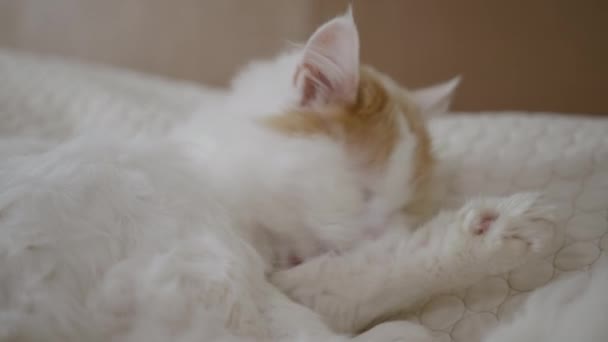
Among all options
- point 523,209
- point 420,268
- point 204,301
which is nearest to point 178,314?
point 204,301

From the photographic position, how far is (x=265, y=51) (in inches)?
87.0

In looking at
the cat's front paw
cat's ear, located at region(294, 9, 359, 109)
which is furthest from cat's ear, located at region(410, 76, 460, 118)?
the cat's front paw

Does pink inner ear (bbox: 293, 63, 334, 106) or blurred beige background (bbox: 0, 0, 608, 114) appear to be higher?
blurred beige background (bbox: 0, 0, 608, 114)

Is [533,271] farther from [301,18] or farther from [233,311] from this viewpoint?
[301,18]

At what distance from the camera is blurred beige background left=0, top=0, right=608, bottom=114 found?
5.68ft

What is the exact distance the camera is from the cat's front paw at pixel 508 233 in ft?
2.24

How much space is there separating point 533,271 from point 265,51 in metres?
1.78

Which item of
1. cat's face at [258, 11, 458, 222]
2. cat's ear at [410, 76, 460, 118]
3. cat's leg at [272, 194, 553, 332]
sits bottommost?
cat's leg at [272, 194, 553, 332]

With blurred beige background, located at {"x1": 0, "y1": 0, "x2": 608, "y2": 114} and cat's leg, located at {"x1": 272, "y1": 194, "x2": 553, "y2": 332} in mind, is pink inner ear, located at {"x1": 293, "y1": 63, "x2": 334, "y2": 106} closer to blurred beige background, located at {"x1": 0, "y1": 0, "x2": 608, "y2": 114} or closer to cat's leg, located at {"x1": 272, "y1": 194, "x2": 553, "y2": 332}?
cat's leg, located at {"x1": 272, "y1": 194, "x2": 553, "y2": 332}

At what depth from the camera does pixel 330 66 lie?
0.81 m

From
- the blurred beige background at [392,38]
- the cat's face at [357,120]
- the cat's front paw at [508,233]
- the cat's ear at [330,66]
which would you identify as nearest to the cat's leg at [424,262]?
the cat's front paw at [508,233]

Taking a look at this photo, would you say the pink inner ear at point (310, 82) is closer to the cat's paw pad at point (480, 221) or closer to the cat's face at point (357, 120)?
the cat's face at point (357, 120)

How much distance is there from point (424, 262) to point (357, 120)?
299 mm

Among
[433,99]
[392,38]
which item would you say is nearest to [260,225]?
[433,99]
